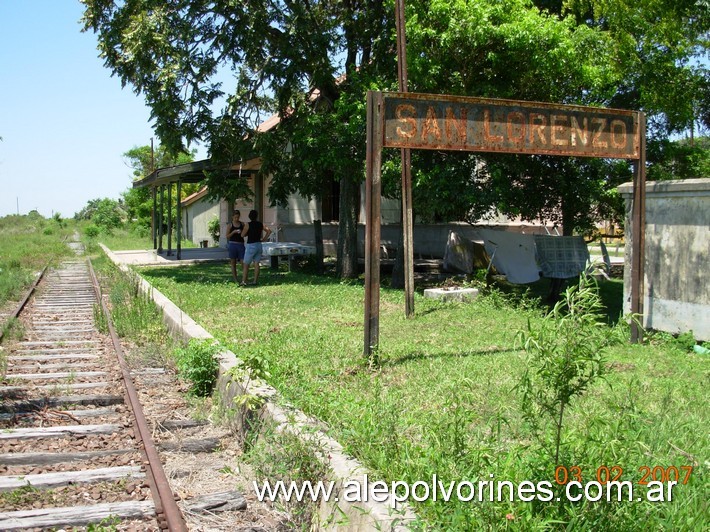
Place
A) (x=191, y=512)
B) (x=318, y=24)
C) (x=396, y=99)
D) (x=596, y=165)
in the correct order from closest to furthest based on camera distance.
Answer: (x=191, y=512) → (x=396, y=99) → (x=596, y=165) → (x=318, y=24)

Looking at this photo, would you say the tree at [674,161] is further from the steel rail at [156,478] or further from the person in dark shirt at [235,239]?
the steel rail at [156,478]

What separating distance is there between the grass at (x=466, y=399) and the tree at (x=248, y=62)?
16.0 feet

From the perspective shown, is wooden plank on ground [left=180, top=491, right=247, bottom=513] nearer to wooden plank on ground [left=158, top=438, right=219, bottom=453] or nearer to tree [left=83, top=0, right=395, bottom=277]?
wooden plank on ground [left=158, top=438, right=219, bottom=453]

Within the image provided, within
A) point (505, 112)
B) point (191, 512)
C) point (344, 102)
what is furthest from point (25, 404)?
point (344, 102)

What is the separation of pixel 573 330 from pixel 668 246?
659 centimetres

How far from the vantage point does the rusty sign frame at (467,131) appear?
7312 mm

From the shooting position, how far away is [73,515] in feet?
13.2

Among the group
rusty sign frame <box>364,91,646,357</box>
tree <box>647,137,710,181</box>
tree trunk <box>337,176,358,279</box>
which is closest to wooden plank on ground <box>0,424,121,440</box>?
rusty sign frame <box>364,91,646,357</box>

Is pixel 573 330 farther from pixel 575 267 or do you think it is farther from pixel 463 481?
pixel 575 267

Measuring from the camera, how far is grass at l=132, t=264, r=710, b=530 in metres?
3.32

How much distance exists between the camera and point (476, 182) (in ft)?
46.0

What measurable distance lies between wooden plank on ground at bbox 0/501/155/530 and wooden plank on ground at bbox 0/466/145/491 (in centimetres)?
43

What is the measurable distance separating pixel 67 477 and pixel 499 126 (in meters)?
5.64

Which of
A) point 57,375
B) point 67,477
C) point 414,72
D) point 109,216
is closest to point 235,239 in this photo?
point 414,72
